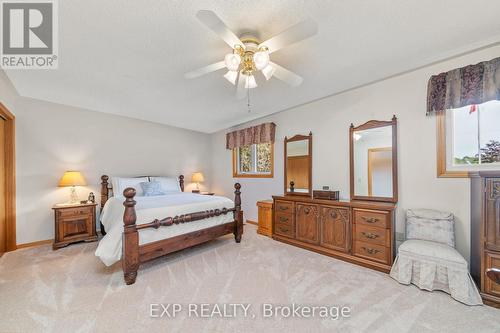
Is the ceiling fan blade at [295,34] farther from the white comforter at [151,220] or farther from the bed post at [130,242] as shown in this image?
the white comforter at [151,220]

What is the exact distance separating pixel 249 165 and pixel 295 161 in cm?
138

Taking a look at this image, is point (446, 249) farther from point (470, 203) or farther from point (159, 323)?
point (159, 323)

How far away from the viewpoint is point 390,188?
2.77 m

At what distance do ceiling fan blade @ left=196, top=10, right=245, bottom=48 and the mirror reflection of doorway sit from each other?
2418mm

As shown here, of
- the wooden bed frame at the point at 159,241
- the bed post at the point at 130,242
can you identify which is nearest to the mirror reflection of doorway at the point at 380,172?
the wooden bed frame at the point at 159,241

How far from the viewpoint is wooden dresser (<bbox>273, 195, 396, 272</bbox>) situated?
2490mm

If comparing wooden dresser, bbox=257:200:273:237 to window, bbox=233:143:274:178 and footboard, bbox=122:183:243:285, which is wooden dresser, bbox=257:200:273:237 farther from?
footboard, bbox=122:183:243:285

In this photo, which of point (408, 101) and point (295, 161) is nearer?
point (408, 101)

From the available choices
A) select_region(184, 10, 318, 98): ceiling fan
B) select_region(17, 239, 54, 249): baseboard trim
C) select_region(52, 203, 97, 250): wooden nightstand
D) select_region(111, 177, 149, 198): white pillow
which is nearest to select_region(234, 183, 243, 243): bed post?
select_region(184, 10, 318, 98): ceiling fan

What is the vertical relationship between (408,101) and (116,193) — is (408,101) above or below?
above

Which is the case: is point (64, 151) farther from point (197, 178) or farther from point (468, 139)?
point (468, 139)

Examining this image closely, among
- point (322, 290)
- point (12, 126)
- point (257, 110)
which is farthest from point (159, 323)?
point (12, 126)

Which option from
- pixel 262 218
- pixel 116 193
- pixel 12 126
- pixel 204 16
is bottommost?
pixel 262 218

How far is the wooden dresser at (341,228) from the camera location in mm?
2490
